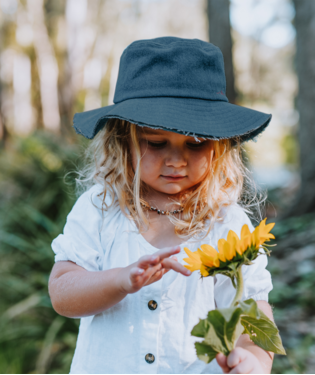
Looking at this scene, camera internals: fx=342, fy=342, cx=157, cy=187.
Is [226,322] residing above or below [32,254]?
above

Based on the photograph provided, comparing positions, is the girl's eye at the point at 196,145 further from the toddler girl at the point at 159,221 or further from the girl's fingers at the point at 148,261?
the girl's fingers at the point at 148,261

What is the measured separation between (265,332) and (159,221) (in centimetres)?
63

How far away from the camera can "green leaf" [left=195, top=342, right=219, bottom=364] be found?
84 centimetres

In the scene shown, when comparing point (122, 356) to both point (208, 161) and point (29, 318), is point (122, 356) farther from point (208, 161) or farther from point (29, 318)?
point (29, 318)

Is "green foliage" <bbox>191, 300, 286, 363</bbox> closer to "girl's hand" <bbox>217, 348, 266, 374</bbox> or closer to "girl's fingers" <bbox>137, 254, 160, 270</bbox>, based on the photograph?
"girl's hand" <bbox>217, 348, 266, 374</bbox>

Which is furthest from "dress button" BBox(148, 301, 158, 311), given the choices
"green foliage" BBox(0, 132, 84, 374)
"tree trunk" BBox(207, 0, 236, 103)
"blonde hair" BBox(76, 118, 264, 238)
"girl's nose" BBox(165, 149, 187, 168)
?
"tree trunk" BBox(207, 0, 236, 103)

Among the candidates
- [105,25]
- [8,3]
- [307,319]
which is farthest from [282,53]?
[307,319]

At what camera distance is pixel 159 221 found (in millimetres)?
1448

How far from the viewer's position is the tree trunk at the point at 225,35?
15.3 feet

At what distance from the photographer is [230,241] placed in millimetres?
931

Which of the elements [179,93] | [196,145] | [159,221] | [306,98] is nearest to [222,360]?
[159,221]

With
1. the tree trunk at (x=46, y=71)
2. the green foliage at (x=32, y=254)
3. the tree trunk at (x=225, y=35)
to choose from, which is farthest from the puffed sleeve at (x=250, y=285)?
the tree trunk at (x=46, y=71)

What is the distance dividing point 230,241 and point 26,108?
1622 centimetres

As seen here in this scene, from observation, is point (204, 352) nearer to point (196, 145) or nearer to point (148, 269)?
point (148, 269)
